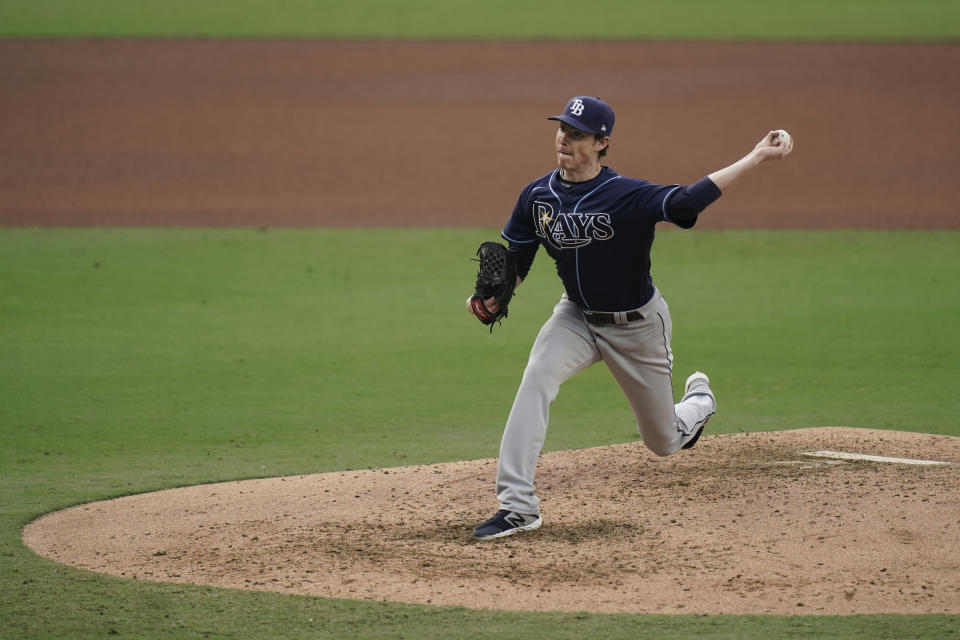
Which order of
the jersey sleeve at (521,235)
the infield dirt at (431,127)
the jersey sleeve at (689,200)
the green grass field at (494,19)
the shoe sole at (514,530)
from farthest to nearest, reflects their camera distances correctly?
the green grass field at (494,19)
the infield dirt at (431,127)
the jersey sleeve at (521,235)
the shoe sole at (514,530)
the jersey sleeve at (689,200)

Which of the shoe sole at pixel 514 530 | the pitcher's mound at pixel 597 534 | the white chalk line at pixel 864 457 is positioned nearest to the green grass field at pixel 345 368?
the pitcher's mound at pixel 597 534

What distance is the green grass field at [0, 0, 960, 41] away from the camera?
26.6 metres

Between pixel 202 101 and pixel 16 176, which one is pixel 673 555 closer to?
pixel 16 176

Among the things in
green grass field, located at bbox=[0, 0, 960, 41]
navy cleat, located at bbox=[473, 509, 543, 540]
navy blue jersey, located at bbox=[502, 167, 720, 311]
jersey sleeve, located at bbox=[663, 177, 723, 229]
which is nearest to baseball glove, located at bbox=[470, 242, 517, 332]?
navy blue jersey, located at bbox=[502, 167, 720, 311]

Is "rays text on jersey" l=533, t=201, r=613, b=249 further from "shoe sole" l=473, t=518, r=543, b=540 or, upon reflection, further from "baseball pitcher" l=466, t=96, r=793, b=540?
"shoe sole" l=473, t=518, r=543, b=540

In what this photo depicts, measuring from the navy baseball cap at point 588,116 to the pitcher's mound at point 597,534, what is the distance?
167cm

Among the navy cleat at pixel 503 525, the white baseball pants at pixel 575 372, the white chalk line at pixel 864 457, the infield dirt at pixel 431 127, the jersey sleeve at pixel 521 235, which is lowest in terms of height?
the white chalk line at pixel 864 457

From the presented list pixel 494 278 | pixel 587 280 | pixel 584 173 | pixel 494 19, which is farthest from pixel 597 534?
pixel 494 19

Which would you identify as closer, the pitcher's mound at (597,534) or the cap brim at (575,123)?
the pitcher's mound at (597,534)

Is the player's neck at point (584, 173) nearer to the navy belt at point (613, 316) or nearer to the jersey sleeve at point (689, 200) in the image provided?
the jersey sleeve at point (689, 200)

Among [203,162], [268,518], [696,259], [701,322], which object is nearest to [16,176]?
[203,162]

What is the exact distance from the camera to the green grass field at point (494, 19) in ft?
87.4

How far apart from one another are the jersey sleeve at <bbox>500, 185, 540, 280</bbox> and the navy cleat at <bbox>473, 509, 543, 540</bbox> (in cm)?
107

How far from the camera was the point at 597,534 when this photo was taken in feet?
17.0
